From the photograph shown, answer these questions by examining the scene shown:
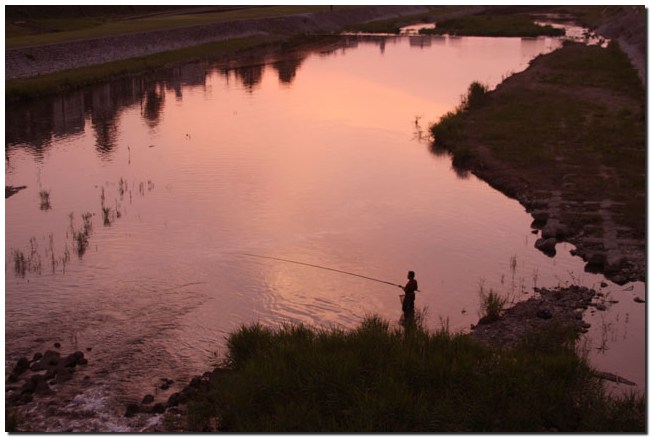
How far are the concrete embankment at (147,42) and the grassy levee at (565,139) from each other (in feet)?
70.2

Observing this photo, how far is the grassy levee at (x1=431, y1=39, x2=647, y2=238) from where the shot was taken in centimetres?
1925

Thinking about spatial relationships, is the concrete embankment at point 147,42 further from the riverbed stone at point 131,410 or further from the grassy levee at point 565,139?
the riverbed stone at point 131,410

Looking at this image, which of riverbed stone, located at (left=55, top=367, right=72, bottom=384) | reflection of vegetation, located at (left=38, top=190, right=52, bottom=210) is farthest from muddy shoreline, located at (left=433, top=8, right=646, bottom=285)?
reflection of vegetation, located at (left=38, top=190, right=52, bottom=210)

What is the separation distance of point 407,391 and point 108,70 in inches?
1347

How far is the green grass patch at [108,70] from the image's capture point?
3312 centimetres

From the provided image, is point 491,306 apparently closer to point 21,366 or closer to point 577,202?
point 577,202

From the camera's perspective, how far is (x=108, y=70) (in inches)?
1556

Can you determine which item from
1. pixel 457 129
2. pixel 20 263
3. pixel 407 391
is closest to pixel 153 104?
pixel 457 129

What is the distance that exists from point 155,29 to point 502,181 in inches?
1425

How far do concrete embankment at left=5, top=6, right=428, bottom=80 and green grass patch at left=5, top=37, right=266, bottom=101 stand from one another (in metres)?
0.97

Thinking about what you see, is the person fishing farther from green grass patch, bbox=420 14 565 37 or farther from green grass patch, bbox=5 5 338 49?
green grass patch, bbox=420 14 565 37

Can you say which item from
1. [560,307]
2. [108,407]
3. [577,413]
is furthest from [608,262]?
[108,407]

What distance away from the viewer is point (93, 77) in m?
37.6

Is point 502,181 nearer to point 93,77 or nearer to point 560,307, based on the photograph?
point 560,307
